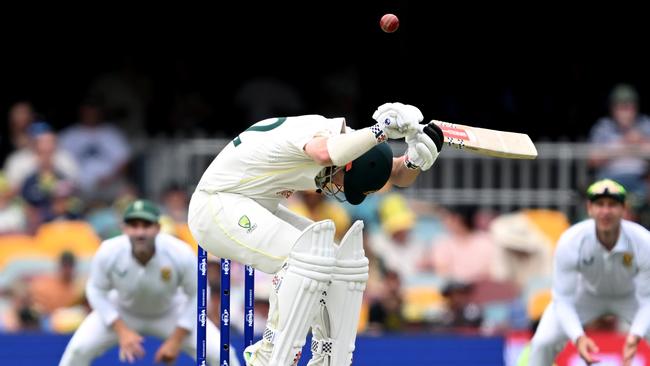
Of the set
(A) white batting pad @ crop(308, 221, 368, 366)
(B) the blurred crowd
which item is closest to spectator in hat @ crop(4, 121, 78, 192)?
(B) the blurred crowd

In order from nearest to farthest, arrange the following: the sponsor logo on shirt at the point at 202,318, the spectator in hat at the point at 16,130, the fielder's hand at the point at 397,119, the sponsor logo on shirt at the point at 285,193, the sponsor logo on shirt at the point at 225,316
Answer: the fielder's hand at the point at 397,119 < the sponsor logo on shirt at the point at 285,193 < the sponsor logo on shirt at the point at 225,316 < the sponsor logo on shirt at the point at 202,318 < the spectator in hat at the point at 16,130

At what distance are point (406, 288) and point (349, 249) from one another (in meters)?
4.61

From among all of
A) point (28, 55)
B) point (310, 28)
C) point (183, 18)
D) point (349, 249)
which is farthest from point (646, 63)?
point (349, 249)

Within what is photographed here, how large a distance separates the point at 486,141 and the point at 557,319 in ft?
7.15

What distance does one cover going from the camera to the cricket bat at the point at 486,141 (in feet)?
25.8

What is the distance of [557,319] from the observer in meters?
9.81

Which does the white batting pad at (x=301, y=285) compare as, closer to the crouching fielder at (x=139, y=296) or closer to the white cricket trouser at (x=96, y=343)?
the white cricket trouser at (x=96, y=343)

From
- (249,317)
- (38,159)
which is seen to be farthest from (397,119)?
(38,159)

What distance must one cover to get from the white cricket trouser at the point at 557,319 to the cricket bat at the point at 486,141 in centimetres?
201

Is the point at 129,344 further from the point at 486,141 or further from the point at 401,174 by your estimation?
the point at 486,141

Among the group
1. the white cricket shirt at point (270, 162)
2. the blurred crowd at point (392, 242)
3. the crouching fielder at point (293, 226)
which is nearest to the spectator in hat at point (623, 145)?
the blurred crowd at point (392, 242)

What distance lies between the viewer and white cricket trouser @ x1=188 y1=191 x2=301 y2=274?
7848 mm

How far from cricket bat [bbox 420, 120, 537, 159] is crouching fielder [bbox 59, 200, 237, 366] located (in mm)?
2611

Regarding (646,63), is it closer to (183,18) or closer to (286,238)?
A: (183,18)
